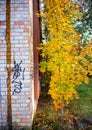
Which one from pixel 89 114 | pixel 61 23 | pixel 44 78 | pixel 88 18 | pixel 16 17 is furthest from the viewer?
pixel 88 18

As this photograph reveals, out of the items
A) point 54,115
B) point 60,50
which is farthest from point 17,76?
point 54,115

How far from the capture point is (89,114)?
7402mm

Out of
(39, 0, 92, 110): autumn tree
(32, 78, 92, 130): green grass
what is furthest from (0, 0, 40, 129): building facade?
(39, 0, 92, 110): autumn tree

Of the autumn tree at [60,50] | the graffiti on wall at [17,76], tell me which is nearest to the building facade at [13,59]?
the graffiti on wall at [17,76]

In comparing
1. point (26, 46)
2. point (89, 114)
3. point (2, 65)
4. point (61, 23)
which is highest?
point (61, 23)

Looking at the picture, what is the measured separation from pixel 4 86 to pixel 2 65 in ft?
1.38

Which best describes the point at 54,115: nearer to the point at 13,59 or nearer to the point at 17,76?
the point at 17,76

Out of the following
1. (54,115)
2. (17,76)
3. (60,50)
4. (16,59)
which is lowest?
(54,115)

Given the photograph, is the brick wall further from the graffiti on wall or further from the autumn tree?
the autumn tree

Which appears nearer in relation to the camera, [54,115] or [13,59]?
[13,59]

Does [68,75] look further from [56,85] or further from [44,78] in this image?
[44,78]

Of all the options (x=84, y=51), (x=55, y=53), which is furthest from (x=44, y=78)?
(x=55, y=53)

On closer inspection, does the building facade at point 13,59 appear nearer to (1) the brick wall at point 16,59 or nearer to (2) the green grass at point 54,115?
(1) the brick wall at point 16,59

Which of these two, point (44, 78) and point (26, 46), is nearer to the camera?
point (26, 46)
